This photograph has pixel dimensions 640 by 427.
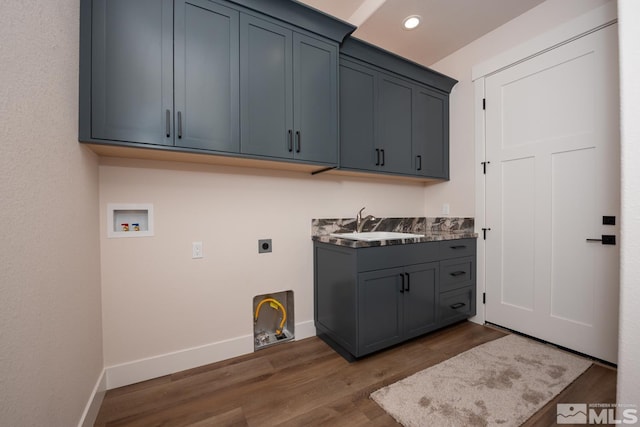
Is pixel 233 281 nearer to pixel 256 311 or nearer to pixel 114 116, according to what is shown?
pixel 256 311

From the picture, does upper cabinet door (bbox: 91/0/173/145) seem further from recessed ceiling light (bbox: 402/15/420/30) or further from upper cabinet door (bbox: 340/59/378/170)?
recessed ceiling light (bbox: 402/15/420/30)

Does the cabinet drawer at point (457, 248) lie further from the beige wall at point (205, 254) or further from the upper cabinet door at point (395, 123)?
the beige wall at point (205, 254)

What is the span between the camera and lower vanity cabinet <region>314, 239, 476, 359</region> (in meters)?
1.80

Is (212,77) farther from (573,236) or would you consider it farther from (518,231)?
(573,236)

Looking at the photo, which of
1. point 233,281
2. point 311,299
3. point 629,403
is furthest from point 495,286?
point 233,281

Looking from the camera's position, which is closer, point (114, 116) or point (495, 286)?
point (114, 116)

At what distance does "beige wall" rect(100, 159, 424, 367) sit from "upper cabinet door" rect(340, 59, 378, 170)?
1.24 feet

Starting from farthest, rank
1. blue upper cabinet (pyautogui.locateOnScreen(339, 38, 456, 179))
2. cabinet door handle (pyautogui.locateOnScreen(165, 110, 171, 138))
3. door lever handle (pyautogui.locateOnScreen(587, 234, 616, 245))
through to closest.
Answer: blue upper cabinet (pyautogui.locateOnScreen(339, 38, 456, 179)) < door lever handle (pyautogui.locateOnScreen(587, 234, 616, 245)) < cabinet door handle (pyautogui.locateOnScreen(165, 110, 171, 138))

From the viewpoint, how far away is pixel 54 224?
999 mm

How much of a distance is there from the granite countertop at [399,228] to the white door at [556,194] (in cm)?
28

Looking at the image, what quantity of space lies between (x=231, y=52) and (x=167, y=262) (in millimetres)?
1450

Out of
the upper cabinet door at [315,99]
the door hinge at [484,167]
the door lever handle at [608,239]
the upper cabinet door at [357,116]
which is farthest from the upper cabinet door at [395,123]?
the door lever handle at [608,239]

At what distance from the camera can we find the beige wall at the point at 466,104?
221 centimetres

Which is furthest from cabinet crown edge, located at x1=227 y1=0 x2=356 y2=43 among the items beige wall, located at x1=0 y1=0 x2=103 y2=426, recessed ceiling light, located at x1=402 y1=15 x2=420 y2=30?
beige wall, located at x1=0 y1=0 x2=103 y2=426
